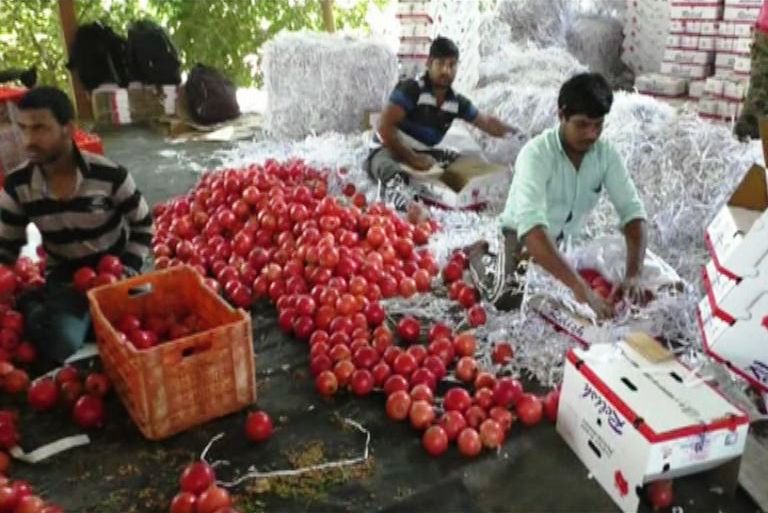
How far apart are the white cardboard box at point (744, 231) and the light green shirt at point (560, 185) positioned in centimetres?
33

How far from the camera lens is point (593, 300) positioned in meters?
2.58

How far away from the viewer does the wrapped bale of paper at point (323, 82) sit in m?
5.76

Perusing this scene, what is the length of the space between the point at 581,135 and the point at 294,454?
1512mm

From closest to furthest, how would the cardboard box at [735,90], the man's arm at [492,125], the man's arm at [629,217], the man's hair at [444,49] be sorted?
the man's arm at [629,217] → the man's hair at [444,49] → the man's arm at [492,125] → the cardboard box at [735,90]

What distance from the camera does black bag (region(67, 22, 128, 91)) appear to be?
6.28 metres

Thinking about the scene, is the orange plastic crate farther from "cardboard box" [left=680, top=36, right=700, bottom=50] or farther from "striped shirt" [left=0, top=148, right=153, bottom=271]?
"cardboard box" [left=680, top=36, right=700, bottom=50]

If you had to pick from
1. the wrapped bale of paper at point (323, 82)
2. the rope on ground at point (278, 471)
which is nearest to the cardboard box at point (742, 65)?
the wrapped bale of paper at point (323, 82)

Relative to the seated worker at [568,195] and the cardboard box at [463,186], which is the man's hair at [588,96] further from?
the cardboard box at [463,186]

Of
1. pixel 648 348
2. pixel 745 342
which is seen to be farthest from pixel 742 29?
pixel 648 348

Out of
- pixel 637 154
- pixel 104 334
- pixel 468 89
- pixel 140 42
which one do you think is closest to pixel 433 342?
pixel 104 334

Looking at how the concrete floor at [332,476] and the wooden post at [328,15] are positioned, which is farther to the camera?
the wooden post at [328,15]

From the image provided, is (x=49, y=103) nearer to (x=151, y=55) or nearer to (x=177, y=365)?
(x=177, y=365)

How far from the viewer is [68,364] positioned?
109 inches

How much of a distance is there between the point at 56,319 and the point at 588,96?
2.11 m
